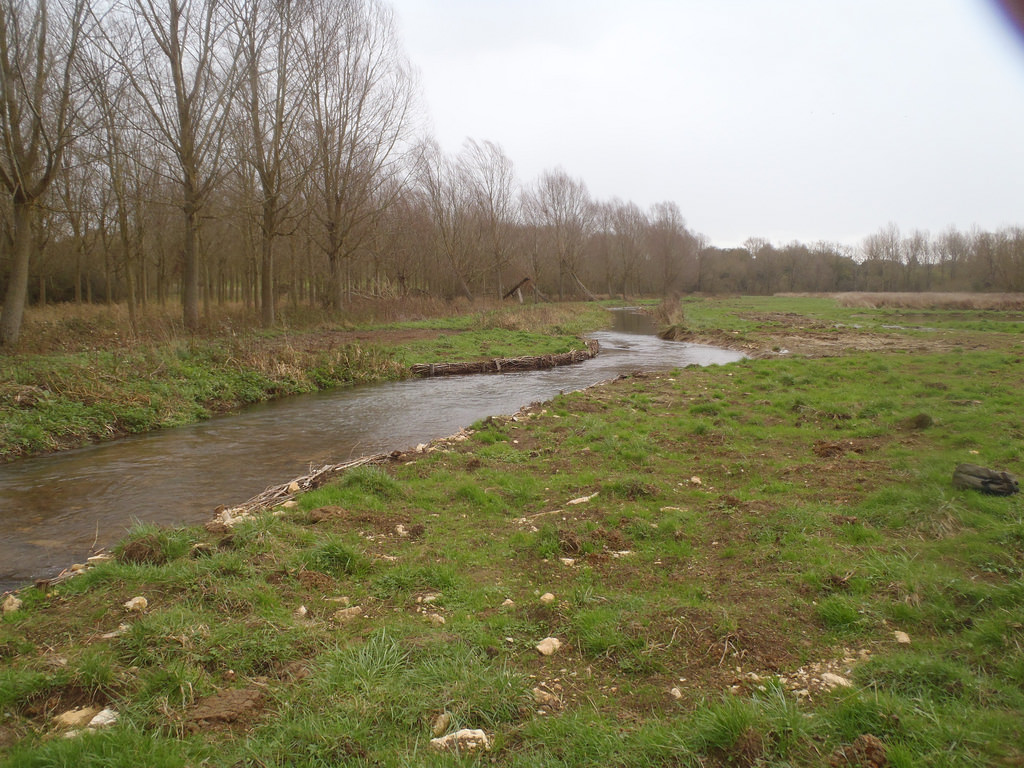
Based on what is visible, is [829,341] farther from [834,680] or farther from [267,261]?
[834,680]

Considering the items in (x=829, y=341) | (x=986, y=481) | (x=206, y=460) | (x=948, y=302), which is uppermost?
(x=948, y=302)

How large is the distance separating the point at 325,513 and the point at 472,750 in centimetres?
384

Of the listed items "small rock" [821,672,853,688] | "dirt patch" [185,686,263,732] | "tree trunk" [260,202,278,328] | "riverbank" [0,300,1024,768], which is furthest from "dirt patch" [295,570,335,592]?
"tree trunk" [260,202,278,328]

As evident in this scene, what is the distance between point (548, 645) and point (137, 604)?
3.01 metres

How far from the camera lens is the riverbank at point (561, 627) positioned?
2.85 metres

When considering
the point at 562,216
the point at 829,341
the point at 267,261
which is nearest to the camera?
the point at 267,261

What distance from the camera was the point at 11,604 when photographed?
4.42 m

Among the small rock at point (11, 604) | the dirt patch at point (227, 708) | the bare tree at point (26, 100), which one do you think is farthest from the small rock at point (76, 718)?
the bare tree at point (26, 100)

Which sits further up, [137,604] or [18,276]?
[18,276]

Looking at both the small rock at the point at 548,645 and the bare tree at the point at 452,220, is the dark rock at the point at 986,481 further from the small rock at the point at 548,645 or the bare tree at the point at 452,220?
the bare tree at the point at 452,220

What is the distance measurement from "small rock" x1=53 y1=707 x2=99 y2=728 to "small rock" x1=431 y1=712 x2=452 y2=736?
1829 millimetres

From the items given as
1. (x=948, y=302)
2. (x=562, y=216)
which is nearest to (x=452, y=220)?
(x=562, y=216)

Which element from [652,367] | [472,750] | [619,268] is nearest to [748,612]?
[472,750]

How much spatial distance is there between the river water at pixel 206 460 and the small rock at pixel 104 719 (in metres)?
3.24
